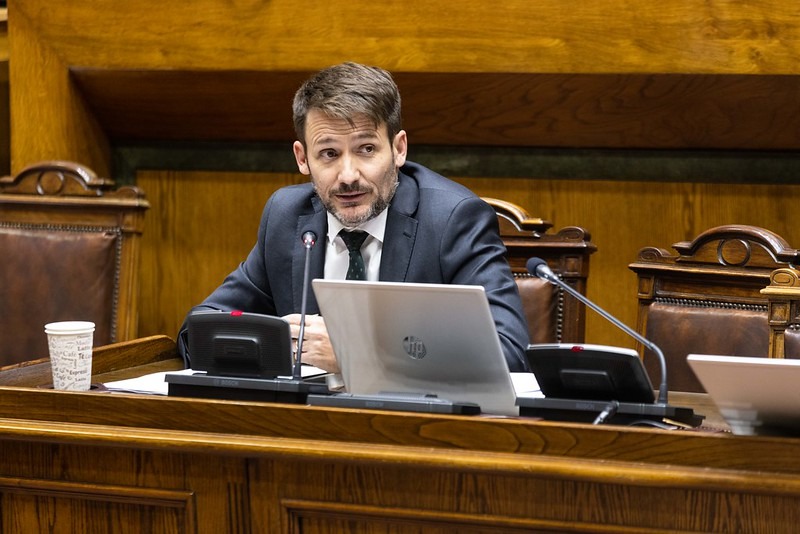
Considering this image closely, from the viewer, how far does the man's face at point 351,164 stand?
2043mm

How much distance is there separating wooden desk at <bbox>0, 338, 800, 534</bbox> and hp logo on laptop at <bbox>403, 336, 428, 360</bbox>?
0.46 ft

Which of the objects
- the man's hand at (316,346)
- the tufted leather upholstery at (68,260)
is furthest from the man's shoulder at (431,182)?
the tufted leather upholstery at (68,260)

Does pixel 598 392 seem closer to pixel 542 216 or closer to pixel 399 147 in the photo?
pixel 399 147

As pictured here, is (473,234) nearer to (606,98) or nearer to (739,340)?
(739,340)

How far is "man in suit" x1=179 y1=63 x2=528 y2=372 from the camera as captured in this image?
204 cm

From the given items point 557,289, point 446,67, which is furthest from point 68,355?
point 446,67

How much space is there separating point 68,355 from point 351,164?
0.70m

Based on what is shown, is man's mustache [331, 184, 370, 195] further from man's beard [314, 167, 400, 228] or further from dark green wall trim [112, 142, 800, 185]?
dark green wall trim [112, 142, 800, 185]

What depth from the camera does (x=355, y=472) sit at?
4.39 feet

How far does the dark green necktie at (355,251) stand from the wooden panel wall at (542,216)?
1468mm

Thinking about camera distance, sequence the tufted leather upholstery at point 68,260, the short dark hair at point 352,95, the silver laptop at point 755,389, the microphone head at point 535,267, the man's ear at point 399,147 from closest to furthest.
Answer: the silver laptop at point 755,389
the microphone head at point 535,267
the short dark hair at point 352,95
the man's ear at point 399,147
the tufted leather upholstery at point 68,260

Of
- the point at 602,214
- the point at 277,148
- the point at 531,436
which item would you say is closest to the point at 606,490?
the point at 531,436

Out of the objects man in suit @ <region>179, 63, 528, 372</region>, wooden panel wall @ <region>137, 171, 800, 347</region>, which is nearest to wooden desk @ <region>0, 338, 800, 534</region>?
man in suit @ <region>179, 63, 528, 372</region>

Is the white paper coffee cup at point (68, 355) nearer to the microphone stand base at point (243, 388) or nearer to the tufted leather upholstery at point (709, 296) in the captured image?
the microphone stand base at point (243, 388)
